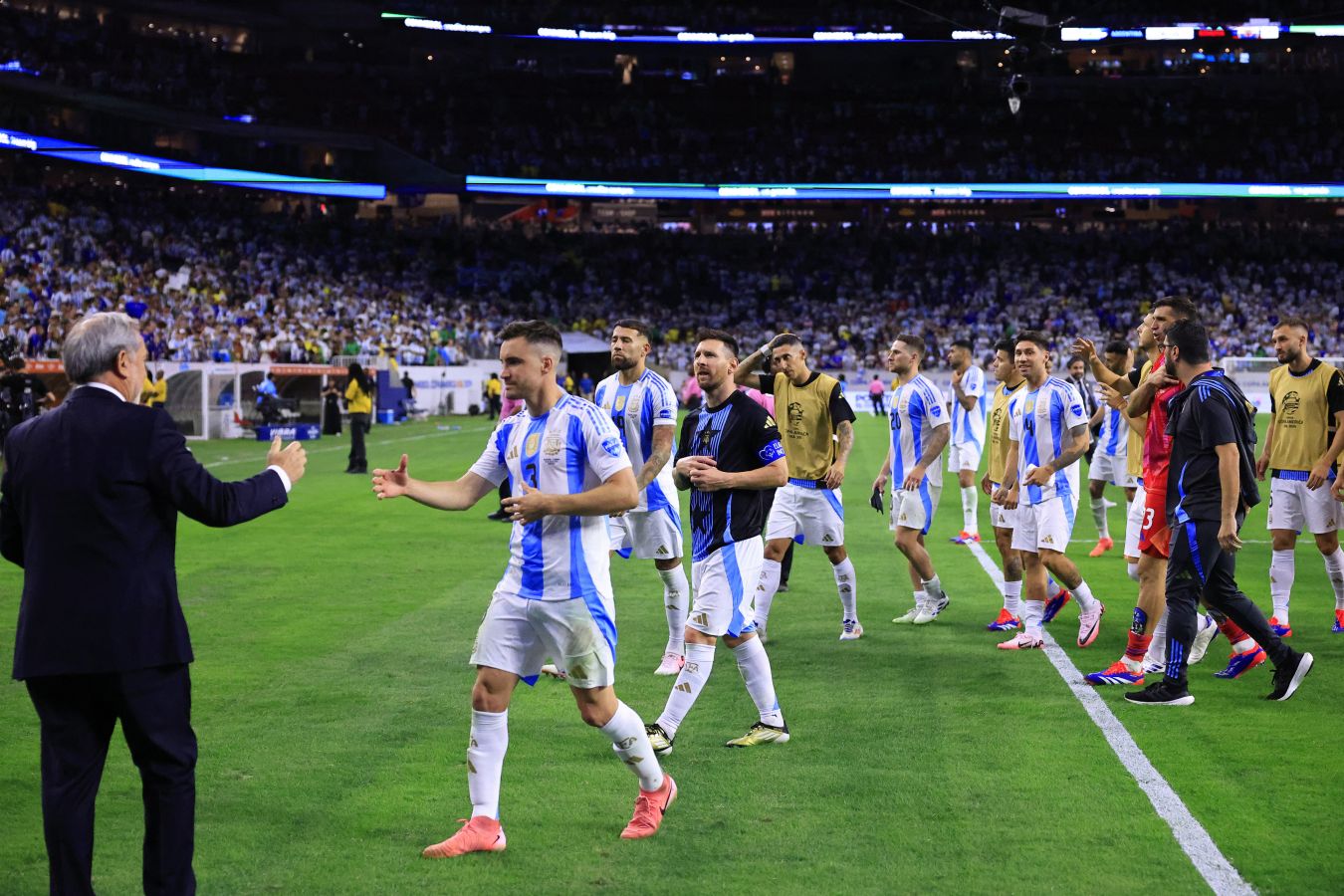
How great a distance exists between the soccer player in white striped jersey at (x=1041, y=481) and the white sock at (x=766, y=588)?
1719 millimetres

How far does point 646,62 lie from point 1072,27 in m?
21.6

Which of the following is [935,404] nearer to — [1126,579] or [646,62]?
[1126,579]

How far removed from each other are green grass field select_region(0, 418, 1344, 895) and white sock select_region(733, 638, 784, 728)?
238 mm

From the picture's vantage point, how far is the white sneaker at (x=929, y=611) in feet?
36.3

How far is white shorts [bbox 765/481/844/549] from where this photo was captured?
33.1ft

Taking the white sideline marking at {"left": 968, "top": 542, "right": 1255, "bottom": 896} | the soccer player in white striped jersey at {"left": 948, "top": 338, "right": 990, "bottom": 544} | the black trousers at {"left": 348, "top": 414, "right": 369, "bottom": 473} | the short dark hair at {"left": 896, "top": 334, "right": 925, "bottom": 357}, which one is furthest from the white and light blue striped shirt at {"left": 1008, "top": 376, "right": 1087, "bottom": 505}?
the black trousers at {"left": 348, "top": 414, "right": 369, "bottom": 473}

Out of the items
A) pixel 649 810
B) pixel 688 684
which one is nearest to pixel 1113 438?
pixel 688 684

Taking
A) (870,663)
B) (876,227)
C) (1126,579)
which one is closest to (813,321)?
(876,227)

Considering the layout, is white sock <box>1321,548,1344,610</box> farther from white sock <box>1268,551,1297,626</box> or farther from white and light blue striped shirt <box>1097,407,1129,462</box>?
white and light blue striped shirt <box>1097,407,1129,462</box>

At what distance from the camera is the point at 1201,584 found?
7906mm

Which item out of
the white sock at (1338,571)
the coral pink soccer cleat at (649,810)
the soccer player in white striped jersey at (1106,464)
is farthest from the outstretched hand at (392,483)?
the soccer player in white striped jersey at (1106,464)

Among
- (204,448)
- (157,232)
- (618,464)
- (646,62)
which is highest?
(646,62)

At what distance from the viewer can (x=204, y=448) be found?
30.1 meters

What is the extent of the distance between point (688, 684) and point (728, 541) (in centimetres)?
79
